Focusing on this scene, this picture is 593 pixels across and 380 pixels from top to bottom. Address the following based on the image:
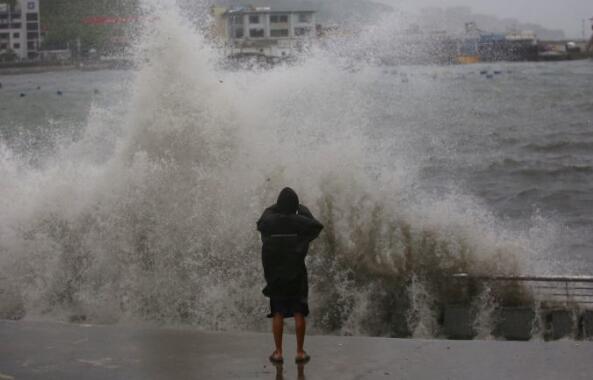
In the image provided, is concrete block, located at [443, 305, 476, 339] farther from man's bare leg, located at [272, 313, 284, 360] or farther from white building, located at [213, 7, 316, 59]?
white building, located at [213, 7, 316, 59]

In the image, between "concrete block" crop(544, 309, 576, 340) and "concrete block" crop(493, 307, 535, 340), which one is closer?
"concrete block" crop(544, 309, 576, 340)

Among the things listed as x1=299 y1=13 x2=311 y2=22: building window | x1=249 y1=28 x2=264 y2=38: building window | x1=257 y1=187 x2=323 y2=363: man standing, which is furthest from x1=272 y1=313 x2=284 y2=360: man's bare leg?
x1=299 y1=13 x2=311 y2=22: building window

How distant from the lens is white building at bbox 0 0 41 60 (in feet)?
384

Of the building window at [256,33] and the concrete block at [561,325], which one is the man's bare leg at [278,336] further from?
the building window at [256,33]

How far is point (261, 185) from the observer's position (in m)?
12.0

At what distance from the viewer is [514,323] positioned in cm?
945

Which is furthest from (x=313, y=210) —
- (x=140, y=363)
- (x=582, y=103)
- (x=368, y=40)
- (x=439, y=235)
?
(x=582, y=103)

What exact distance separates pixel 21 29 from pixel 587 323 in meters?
116

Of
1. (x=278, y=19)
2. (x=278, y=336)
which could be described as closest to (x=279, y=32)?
(x=278, y=19)

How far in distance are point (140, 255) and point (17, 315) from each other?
156 centimetres

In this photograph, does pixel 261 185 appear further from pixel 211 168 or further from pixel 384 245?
pixel 384 245

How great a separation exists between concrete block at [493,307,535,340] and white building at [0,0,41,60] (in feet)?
360

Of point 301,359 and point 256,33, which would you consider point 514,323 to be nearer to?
point 301,359

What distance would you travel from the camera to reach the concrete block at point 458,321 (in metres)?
9.50
